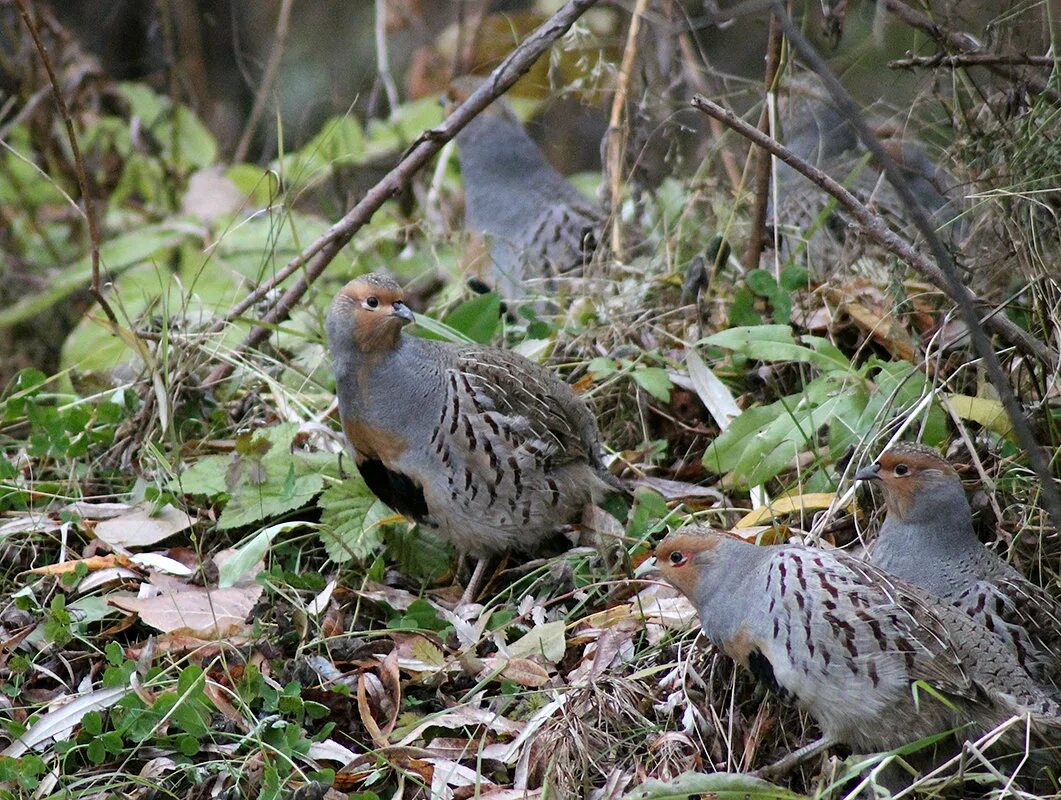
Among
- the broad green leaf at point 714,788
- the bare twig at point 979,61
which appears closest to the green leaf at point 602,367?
the bare twig at point 979,61

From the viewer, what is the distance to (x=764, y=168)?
5148mm

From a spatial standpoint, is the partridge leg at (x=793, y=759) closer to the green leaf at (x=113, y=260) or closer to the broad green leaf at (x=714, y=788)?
the broad green leaf at (x=714, y=788)

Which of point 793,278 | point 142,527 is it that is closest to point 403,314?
point 142,527

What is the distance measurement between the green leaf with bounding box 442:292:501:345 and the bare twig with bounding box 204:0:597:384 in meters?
0.57

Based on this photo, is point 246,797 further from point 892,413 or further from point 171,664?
point 892,413

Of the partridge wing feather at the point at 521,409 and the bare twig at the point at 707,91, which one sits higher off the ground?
the bare twig at the point at 707,91

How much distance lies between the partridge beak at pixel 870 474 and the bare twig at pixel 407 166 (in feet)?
7.05

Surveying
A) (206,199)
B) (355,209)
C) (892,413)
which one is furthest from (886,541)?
(206,199)

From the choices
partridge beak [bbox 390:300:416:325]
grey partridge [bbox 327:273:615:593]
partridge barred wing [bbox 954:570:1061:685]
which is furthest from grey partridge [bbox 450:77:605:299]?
partridge barred wing [bbox 954:570:1061:685]

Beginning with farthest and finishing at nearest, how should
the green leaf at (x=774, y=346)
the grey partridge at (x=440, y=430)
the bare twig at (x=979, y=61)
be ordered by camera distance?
the green leaf at (x=774, y=346) → the grey partridge at (x=440, y=430) → the bare twig at (x=979, y=61)

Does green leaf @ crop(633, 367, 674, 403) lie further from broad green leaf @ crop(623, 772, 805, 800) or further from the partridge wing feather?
broad green leaf @ crop(623, 772, 805, 800)

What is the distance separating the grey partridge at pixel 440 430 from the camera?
14.1ft

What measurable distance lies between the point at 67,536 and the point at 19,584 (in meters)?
0.26

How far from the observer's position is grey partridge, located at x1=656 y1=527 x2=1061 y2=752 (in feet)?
10.4
